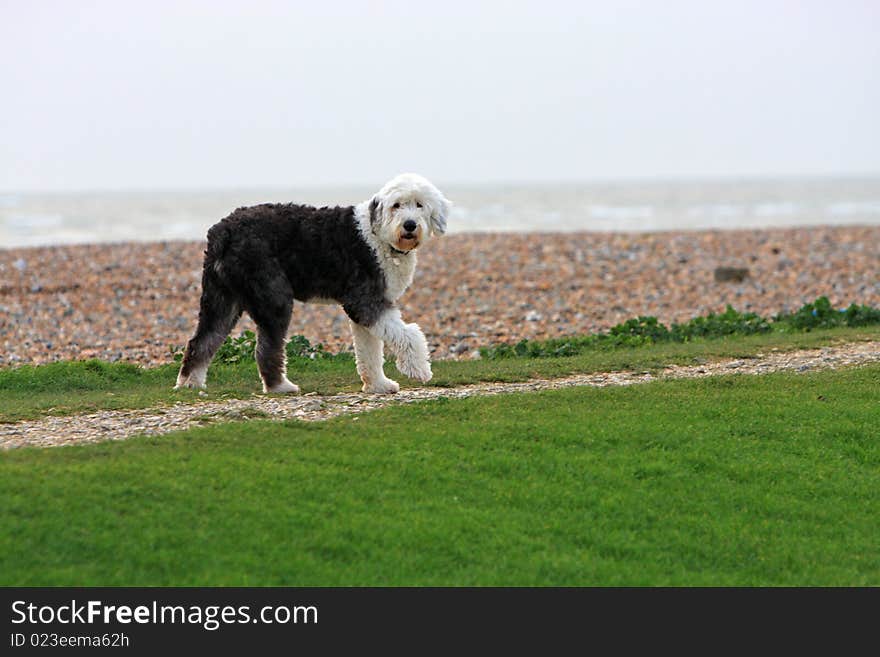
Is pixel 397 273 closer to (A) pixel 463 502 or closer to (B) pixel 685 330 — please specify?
(A) pixel 463 502

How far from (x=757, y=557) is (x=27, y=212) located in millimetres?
91901

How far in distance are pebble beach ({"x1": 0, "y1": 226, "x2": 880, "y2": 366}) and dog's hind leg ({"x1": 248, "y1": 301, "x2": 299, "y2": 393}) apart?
5602 millimetres

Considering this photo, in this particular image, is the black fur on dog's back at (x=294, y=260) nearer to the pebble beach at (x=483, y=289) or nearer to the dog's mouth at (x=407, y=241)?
the dog's mouth at (x=407, y=241)

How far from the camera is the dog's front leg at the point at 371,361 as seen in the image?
39.5ft

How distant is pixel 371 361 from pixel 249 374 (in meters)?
2.51

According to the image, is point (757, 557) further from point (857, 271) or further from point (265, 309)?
point (857, 271)

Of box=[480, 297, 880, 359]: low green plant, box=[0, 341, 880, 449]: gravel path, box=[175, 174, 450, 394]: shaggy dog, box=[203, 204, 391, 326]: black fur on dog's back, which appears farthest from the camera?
box=[480, 297, 880, 359]: low green plant

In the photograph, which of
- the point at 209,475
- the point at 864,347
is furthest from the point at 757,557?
the point at 864,347

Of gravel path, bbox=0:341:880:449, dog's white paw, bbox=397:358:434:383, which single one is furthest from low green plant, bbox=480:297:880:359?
dog's white paw, bbox=397:358:434:383

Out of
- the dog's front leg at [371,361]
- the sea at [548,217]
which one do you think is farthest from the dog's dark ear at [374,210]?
the sea at [548,217]

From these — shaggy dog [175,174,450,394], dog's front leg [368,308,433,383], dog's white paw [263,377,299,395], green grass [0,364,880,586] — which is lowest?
green grass [0,364,880,586]

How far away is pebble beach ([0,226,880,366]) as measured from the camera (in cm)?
2003

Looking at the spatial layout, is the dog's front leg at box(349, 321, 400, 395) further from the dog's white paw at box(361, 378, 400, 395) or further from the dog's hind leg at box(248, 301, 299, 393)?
the dog's hind leg at box(248, 301, 299, 393)

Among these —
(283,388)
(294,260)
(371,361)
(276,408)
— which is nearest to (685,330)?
(371,361)
